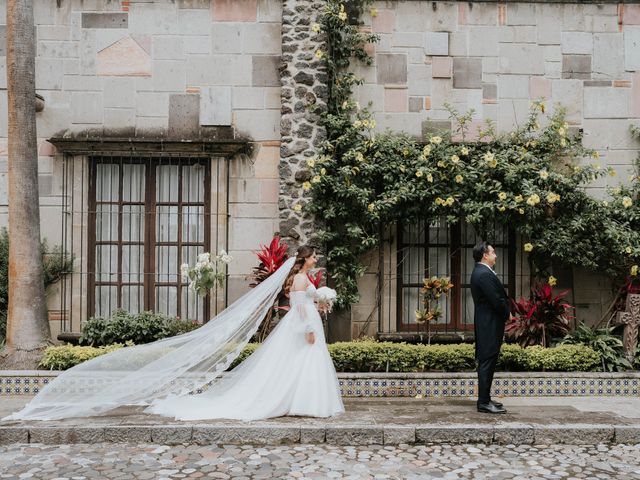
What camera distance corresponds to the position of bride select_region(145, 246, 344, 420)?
7363 mm

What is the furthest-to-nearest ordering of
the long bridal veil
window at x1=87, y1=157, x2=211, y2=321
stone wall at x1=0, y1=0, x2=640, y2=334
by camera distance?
window at x1=87, y1=157, x2=211, y2=321 < stone wall at x1=0, y1=0, x2=640, y2=334 < the long bridal veil

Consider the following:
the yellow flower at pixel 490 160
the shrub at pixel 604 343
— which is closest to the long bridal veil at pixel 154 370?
the yellow flower at pixel 490 160

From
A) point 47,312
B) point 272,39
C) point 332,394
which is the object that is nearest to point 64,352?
point 47,312

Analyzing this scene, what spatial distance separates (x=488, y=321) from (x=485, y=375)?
0.57m

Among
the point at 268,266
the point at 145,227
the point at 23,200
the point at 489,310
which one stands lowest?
the point at 489,310

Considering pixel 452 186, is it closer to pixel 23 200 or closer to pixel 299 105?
A: pixel 299 105

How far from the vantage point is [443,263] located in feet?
35.0

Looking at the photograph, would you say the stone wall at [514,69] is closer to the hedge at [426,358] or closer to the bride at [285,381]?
the hedge at [426,358]

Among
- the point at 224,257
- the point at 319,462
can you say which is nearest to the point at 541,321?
the point at 224,257

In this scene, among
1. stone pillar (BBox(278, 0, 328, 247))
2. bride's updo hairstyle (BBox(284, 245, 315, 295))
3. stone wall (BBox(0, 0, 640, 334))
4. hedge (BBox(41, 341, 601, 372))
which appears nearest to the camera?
bride's updo hairstyle (BBox(284, 245, 315, 295))

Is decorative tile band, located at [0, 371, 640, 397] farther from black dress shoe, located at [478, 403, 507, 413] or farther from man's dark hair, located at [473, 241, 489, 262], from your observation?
man's dark hair, located at [473, 241, 489, 262]

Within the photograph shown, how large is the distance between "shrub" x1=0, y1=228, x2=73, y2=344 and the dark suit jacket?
5789 millimetres

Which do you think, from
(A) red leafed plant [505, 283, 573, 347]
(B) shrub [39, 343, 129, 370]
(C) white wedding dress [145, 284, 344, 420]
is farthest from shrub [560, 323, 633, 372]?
(B) shrub [39, 343, 129, 370]

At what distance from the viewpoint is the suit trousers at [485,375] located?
766cm
